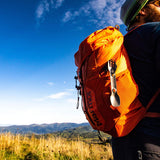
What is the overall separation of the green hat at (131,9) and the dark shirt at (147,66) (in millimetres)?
366

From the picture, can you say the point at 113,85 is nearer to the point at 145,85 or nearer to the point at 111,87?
the point at 111,87

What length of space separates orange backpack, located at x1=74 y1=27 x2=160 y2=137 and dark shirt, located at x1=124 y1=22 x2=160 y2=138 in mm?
57

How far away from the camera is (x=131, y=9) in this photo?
1391 millimetres

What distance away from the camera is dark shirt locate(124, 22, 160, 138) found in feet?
3.20

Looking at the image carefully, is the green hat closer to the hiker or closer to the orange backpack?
the hiker

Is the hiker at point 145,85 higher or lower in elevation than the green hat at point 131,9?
lower

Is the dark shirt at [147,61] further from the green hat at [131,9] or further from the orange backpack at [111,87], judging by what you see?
the green hat at [131,9]

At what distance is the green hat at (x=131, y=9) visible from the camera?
1312 mm

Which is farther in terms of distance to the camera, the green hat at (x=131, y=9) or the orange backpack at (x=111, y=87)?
the green hat at (x=131, y=9)

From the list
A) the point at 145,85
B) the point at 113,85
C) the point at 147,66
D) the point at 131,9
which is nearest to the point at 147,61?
the point at 147,66

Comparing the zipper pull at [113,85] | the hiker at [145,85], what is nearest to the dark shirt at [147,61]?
the hiker at [145,85]

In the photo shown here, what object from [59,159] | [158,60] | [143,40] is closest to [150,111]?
[158,60]

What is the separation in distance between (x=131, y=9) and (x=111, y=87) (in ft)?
3.12

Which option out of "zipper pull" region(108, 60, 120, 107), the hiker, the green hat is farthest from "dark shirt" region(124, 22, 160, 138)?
the green hat
